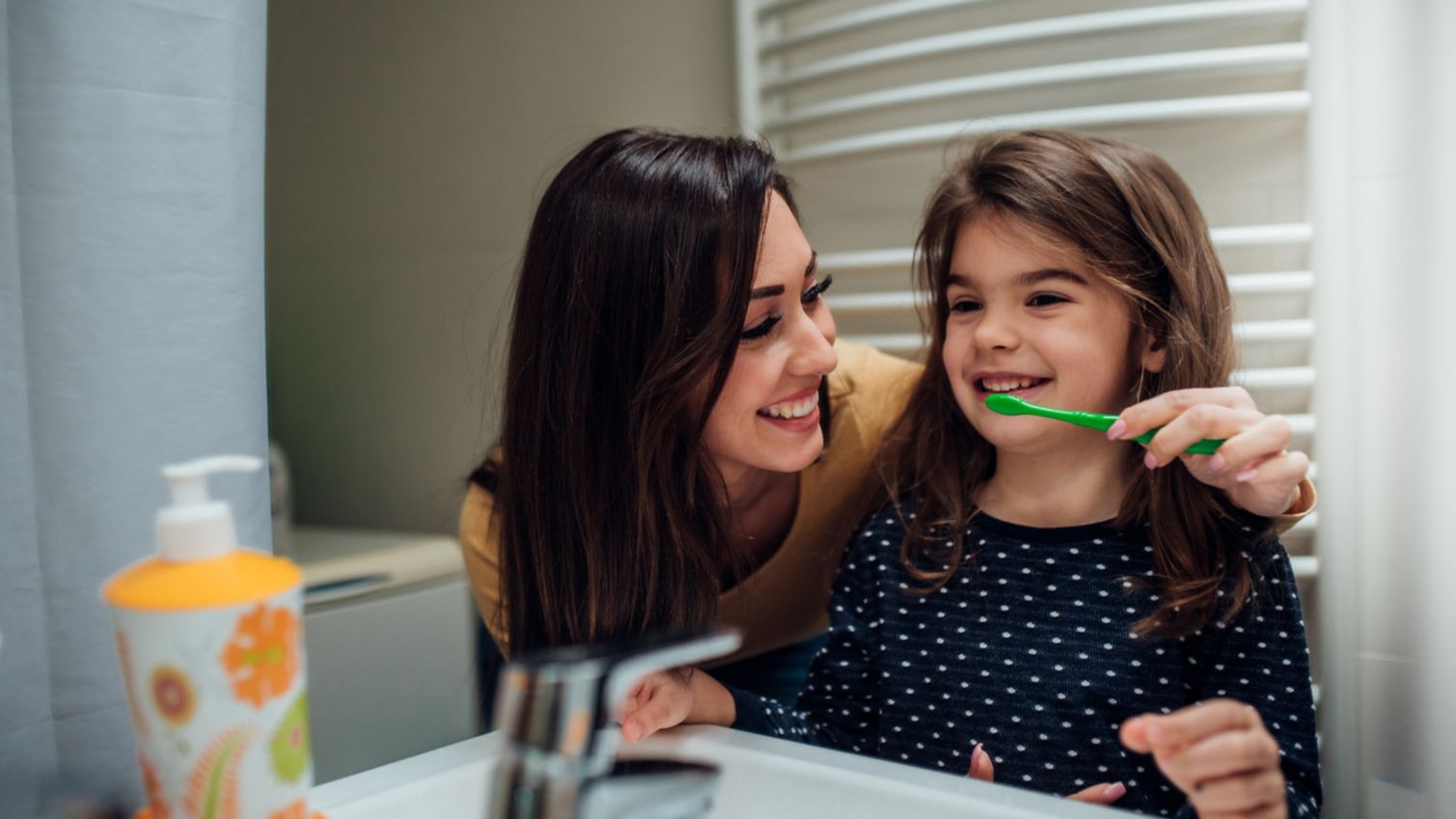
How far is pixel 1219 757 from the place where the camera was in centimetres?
56

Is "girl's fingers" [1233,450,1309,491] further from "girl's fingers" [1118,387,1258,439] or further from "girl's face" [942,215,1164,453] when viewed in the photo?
"girl's face" [942,215,1164,453]

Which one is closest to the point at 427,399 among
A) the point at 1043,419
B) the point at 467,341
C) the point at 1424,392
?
the point at 467,341

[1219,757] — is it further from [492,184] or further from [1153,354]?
[492,184]

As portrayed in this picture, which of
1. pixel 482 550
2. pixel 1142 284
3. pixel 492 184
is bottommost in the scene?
pixel 482 550

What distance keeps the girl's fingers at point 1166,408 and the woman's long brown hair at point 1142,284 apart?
13 centimetres

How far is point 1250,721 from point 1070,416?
0.76 feet

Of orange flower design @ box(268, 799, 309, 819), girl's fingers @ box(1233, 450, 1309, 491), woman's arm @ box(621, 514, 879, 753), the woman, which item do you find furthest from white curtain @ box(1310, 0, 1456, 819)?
orange flower design @ box(268, 799, 309, 819)

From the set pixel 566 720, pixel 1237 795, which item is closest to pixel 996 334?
pixel 1237 795

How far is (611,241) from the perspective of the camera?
2.78ft

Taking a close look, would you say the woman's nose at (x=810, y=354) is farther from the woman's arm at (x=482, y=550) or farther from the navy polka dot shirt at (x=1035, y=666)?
the woman's arm at (x=482, y=550)

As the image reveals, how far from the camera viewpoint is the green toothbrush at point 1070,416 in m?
0.70

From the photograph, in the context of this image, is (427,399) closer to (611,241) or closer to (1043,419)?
(611,241)

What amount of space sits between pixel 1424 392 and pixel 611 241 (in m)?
0.56

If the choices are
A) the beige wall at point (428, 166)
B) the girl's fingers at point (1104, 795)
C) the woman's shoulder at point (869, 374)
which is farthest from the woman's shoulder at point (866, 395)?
the girl's fingers at point (1104, 795)
